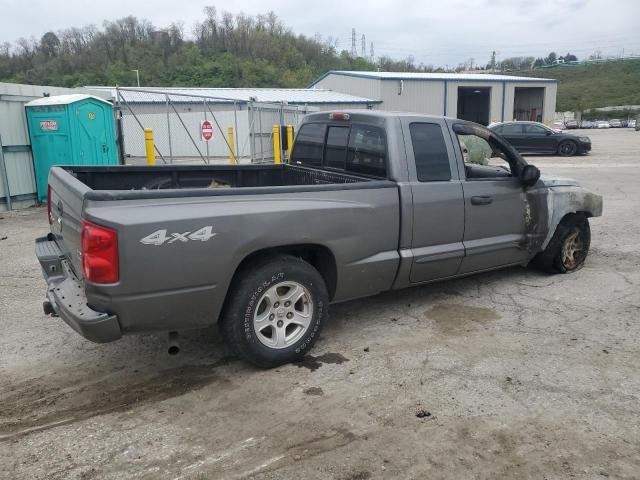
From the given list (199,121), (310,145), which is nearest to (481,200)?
(310,145)

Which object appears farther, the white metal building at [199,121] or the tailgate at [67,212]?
the white metal building at [199,121]

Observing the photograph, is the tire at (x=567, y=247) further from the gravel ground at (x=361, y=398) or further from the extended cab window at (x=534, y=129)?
the extended cab window at (x=534, y=129)

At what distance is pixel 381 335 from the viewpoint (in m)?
4.61

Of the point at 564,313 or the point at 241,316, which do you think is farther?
the point at 564,313

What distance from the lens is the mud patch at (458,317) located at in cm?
474

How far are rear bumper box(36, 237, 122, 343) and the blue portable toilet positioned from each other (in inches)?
291

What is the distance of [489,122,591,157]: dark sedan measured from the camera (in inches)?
950

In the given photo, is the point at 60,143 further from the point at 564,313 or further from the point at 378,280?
the point at 564,313

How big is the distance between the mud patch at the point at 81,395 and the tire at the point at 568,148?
77.8 feet

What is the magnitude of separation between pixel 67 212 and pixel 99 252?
0.73 meters

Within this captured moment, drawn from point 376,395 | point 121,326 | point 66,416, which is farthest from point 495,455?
point 66,416

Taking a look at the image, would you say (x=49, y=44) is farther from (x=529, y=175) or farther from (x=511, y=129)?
(x=529, y=175)

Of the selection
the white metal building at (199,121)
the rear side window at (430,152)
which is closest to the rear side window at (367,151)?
the rear side window at (430,152)

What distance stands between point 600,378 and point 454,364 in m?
0.98
